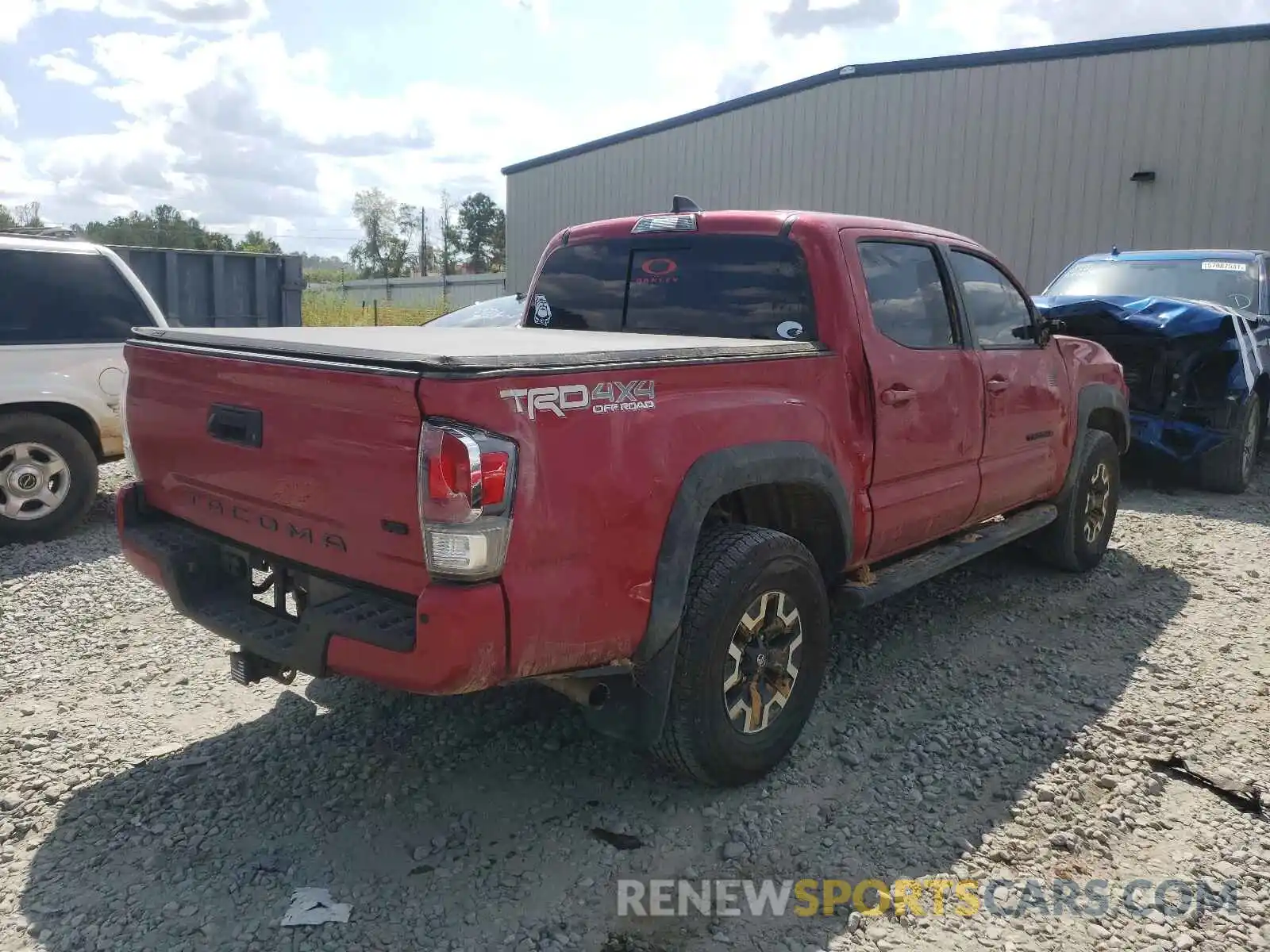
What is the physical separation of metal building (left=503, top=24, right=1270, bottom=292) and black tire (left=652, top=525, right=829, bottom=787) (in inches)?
528

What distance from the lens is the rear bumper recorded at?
8.30 ft

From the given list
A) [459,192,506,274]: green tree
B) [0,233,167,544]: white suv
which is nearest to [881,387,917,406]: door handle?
[0,233,167,544]: white suv

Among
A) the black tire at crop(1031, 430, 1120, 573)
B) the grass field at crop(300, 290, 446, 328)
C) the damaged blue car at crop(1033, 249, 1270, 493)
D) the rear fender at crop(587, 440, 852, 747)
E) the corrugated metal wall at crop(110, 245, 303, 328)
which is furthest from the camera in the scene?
the grass field at crop(300, 290, 446, 328)

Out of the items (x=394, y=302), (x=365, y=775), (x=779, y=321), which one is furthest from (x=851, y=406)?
(x=394, y=302)

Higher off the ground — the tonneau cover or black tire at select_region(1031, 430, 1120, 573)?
the tonneau cover

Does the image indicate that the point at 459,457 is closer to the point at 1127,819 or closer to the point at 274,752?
the point at 274,752

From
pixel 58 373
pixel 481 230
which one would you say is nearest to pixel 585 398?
pixel 58 373

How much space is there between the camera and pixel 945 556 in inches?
177

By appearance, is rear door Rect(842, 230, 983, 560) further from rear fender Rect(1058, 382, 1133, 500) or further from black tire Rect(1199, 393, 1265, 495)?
black tire Rect(1199, 393, 1265, 495)

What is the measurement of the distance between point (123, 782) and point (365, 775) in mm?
799

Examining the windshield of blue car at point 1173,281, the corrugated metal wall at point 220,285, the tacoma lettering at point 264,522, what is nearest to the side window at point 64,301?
the corrugated metal wall at point 220,285

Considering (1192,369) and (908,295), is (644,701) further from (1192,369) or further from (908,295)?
(1192,369)

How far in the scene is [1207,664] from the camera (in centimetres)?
461

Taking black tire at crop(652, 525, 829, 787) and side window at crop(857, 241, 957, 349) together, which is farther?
side window at crop(857, 241, 957, 349)
